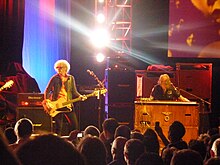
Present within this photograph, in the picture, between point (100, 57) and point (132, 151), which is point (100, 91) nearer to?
point (100, 57)

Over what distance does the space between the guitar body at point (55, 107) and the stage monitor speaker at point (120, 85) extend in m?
1.12

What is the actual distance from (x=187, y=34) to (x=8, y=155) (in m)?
11.2

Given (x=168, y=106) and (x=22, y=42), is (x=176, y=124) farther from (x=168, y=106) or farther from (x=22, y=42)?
(x=22, y=42)

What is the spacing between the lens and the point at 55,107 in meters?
7.56

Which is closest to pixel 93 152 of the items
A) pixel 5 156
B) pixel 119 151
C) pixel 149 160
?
pixel 149 160

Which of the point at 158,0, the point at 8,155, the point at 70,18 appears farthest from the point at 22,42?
the point at 8,155

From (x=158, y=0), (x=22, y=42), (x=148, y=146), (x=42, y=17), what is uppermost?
(x=158, y=0)

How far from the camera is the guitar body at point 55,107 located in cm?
755

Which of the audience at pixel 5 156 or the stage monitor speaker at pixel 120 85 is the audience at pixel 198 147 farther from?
the stage monitor speaker at pixel 120 85

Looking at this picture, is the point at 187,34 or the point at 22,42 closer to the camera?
the point at 22,42

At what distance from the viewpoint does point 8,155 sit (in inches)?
36.1

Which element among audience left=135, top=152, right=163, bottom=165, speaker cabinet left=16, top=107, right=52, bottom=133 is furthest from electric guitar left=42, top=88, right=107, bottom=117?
audience left=135, top=152, right=163, bottom=165

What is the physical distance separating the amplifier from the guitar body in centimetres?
51

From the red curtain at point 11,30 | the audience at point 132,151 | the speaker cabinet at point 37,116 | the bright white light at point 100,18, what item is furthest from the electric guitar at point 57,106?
the audience at point 132,151
